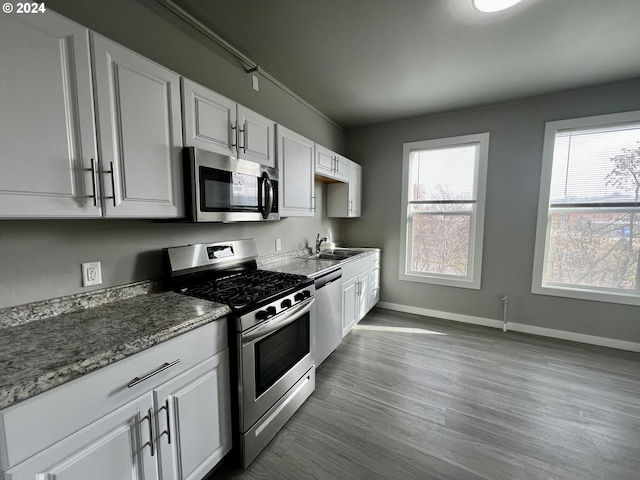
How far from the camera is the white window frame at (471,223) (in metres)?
3.26

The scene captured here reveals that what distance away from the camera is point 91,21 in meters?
1.36

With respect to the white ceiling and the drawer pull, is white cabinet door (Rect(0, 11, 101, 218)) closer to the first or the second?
the drawer pull

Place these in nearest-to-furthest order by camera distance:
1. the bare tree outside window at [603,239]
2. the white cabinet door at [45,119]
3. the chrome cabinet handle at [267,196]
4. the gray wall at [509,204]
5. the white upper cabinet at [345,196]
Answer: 1. the white cabinet door at [45,119]
2. the chrome cabinet handle at [267,196]
3. the bare tree outside window at [603,239]
4. the gray wall at [509,204]
5. the white upper cabinet at [345,196]

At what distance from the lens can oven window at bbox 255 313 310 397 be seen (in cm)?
154

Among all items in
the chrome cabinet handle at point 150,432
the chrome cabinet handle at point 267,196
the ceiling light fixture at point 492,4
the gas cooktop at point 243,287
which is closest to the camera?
the chrome cabinet handle at point 150,432

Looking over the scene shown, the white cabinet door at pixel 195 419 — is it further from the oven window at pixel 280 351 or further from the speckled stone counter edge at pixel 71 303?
the speckled stone counter edge at pixel 71 303

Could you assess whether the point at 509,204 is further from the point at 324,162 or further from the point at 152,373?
the point at 152,373

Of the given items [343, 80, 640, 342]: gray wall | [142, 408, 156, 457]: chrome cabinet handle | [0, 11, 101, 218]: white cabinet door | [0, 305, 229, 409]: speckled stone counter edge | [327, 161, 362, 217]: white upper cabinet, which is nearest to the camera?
[0, 305, 229, 409]: speckled stone counter edge

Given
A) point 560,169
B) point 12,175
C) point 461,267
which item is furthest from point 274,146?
point 560,169

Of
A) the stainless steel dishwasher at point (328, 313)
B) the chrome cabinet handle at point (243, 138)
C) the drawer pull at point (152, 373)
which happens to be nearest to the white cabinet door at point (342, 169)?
the stainless steel dishwasher at point (328, 313)

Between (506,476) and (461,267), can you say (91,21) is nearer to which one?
(506,476)

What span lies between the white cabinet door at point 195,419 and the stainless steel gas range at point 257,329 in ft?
0.27

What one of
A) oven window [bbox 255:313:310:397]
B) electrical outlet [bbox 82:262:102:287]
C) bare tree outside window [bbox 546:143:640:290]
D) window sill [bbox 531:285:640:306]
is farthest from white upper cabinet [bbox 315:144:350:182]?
window sill [bbox 531:285:640:306]

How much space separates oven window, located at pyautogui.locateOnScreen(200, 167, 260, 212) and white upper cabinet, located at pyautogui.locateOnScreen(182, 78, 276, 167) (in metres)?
0.16
